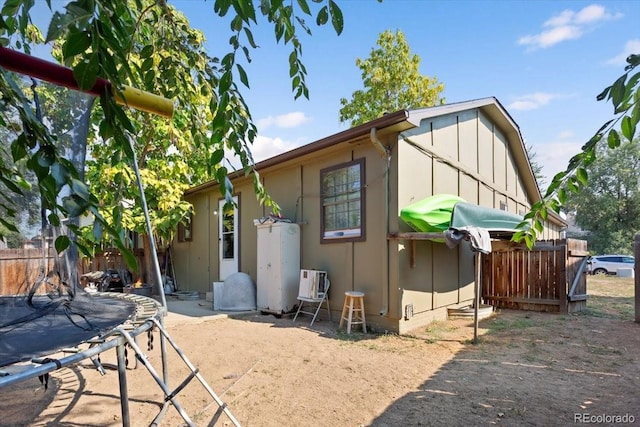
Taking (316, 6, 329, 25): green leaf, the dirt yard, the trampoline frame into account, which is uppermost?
(316, 6, 329, 25): green leaf

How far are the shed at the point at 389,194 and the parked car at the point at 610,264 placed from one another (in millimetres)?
14763

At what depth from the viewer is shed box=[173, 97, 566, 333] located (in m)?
5.96

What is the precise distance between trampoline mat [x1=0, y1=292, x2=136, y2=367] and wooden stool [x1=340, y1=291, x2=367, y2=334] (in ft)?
12.8

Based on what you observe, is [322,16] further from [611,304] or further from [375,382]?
[611,304]

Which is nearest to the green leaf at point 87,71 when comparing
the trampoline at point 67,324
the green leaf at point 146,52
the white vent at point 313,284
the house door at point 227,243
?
the trampoline at point 67,324

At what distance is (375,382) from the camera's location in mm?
3781

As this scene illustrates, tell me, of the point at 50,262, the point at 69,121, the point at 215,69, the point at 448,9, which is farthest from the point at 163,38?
the point at 448,9

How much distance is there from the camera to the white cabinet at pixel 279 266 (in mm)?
7102

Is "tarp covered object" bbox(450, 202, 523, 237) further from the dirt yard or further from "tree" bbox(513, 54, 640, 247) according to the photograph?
"tree" bbox(513, 54, 640, 247)

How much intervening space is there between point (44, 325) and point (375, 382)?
9.11 ft

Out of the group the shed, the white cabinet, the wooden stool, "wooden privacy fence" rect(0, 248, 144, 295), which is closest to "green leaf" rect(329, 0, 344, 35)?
"wooden privacy fence" rect(0, 248, 144, 295)

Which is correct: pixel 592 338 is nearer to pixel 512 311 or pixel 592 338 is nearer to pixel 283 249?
pixel 512 311

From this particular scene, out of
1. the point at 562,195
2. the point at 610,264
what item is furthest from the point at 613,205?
the point at 562,195

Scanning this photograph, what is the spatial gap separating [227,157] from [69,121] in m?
0.72
